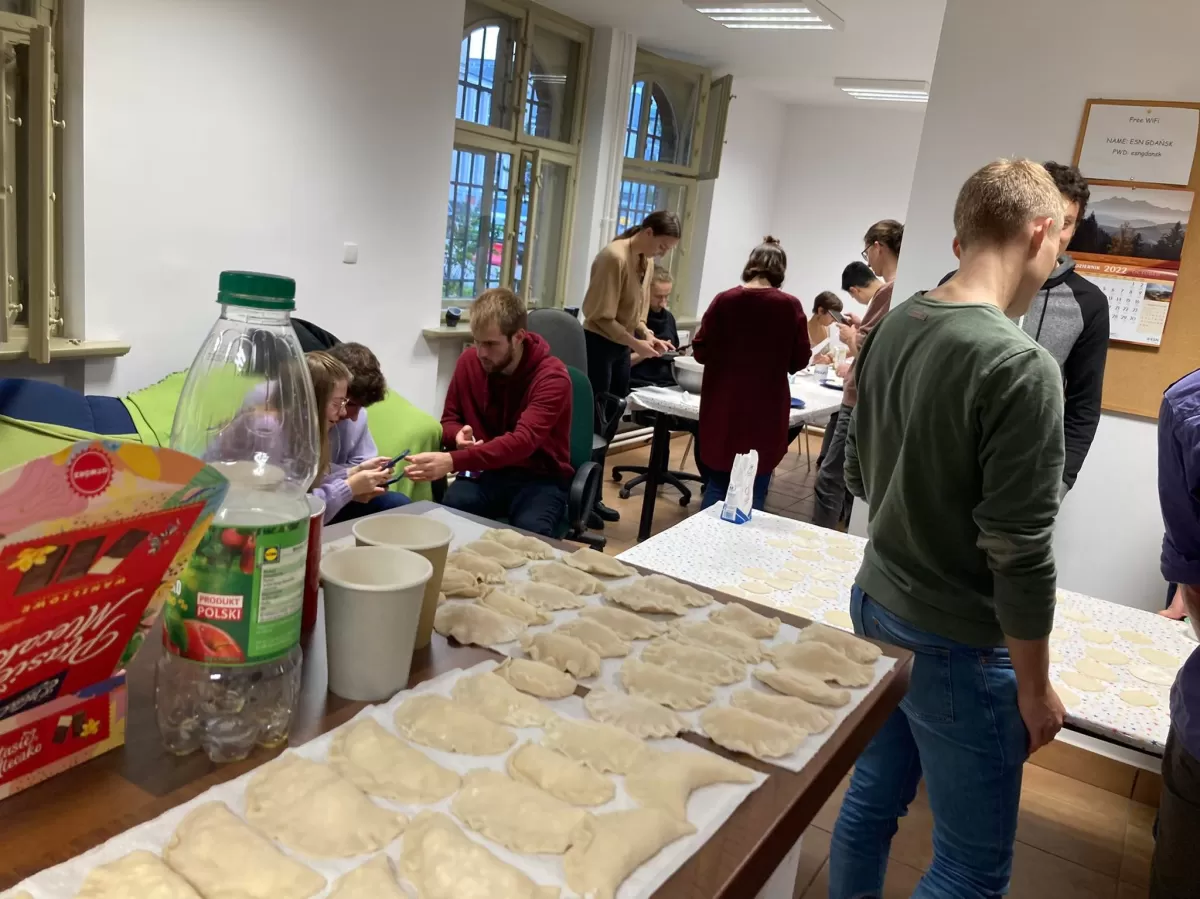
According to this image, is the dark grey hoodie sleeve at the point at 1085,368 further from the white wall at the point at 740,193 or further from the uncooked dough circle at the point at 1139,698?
the white wall at the point at 740,193

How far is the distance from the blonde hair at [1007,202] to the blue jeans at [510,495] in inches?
65.0

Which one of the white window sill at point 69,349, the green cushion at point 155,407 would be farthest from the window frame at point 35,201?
the green cushion at point 155,407

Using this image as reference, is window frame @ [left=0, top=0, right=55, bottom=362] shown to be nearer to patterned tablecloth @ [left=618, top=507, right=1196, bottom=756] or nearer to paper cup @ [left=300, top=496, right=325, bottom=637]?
patterned tablecloth @ [left=618, top=507, right=1196, bottom=756]

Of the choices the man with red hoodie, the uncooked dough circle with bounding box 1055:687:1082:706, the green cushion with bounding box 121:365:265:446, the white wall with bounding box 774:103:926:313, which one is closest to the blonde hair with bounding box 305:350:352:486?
the man with red hoodie

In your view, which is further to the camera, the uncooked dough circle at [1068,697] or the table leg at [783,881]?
the uncooked dough circle at [1068,697]

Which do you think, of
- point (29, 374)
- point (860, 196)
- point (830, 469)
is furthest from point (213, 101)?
point (860, 196)

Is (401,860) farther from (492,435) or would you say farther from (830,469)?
(830,469)

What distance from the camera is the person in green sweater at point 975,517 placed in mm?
1172

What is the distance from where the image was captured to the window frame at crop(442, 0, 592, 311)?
4.61 m

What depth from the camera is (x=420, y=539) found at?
1007 millimetres

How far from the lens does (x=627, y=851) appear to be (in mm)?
657

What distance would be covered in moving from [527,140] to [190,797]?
4.69 metres

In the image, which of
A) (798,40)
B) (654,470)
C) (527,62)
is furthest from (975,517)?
(798,40)

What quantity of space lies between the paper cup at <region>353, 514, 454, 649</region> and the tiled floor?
138 cm
